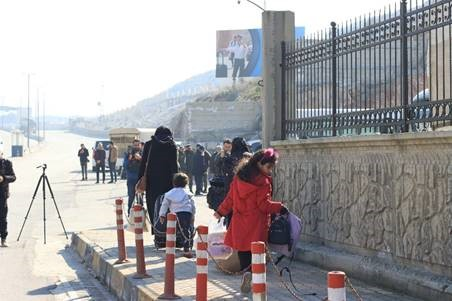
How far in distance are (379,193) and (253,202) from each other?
4.78ft

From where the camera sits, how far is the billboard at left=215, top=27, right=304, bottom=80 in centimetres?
8106

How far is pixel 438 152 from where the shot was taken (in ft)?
28.9

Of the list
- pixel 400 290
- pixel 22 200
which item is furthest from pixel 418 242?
pixel 22 200

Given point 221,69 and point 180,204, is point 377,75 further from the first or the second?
point 221,69

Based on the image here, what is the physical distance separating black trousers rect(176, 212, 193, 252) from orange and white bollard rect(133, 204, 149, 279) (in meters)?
2.00

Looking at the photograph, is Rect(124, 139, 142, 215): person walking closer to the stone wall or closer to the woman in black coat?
the woman in black coat

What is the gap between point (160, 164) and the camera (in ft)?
46.0

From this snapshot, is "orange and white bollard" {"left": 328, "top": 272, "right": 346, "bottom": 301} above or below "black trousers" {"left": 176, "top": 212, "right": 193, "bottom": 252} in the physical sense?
above

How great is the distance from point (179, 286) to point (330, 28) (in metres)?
4.02

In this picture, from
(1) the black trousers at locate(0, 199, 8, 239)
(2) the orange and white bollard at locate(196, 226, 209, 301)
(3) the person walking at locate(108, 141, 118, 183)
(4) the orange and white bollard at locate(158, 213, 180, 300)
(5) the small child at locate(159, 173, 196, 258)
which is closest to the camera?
(2) the orange and white bollard at locate(196, 226, 209, 301)

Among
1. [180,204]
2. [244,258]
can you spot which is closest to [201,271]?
[244,258]

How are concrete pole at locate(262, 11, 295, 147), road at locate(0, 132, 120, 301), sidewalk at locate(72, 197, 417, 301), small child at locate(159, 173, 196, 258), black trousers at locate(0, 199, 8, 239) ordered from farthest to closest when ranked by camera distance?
black trousers at locate(0, 199, 8, 239) < concrete pole at locate(262, 11, 295, 147) < small child at locate(159, 173, 196, 258) < road at locate(0, 132, 120, 301) < sidewalk at locate(72, 197, 417, 301)

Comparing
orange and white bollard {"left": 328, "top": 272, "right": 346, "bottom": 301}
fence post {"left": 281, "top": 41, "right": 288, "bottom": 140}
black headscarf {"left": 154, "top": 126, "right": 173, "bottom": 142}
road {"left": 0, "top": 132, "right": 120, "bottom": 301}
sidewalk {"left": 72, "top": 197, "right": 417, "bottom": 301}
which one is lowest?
road {"left": 0, "top": 132, "right": 120, "bottom": 301}

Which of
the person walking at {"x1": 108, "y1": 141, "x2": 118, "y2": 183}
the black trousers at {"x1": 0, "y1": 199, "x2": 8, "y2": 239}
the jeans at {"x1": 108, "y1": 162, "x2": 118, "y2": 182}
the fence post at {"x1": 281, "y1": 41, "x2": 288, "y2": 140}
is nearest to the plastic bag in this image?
the fence post at {"x1": 281, "y1": 41, "x2": 288, "y2": 140}
